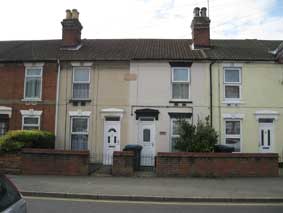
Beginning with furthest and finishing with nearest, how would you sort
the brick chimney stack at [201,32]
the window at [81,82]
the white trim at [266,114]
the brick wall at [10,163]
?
the brick chimney stack at [201,32] < the window at [81,82] < the white trim at [266,114] < the brick wall at [10,163]

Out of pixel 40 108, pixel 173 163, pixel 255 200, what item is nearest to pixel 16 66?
pixel 40 108

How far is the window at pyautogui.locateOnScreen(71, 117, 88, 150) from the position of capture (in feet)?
66.9

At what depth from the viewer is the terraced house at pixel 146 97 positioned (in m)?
19.8

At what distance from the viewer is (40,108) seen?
67.4 ft

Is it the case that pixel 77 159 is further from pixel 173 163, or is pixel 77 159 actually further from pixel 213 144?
pixel 213 144

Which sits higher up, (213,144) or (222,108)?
(222,108)

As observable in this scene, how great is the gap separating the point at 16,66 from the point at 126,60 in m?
6.61

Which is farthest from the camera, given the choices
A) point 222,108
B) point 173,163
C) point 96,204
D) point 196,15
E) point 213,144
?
point 196,15

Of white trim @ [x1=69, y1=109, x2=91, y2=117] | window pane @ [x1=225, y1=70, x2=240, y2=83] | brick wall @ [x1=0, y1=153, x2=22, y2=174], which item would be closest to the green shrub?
brick wall @ [x1=0, y1=153, x2=22, y2=174]

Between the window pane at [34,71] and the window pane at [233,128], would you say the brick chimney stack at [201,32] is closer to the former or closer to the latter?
the window pane at [233,128]

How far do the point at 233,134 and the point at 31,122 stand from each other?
11518 mm

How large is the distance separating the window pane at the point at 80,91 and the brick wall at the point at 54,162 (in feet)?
19.9

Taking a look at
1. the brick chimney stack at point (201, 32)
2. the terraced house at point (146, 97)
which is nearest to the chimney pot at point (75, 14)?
the terraced house at point (146, 97)

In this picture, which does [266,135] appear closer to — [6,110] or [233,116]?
[233,116]
